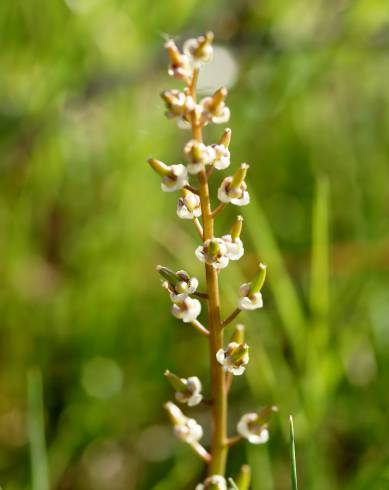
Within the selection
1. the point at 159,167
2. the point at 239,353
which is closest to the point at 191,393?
the point at 239,353

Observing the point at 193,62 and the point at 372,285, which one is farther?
the point at 372,285

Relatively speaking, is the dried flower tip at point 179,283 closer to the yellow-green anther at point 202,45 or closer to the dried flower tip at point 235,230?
the dried flower tip at point 235,230

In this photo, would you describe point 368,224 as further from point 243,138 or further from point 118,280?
point 118,280

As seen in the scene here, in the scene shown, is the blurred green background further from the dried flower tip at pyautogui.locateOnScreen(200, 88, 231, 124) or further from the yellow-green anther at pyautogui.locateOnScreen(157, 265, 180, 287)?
the dried flower tip at pyautogui.locateOnScreen(200, 88, 231, 124)

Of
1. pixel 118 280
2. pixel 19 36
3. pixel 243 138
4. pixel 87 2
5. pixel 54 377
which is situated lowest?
pixel 54 377

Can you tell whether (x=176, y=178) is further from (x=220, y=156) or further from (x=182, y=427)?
(x=182, y=427)

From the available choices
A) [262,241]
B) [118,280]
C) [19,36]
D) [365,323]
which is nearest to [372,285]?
[365,323]
